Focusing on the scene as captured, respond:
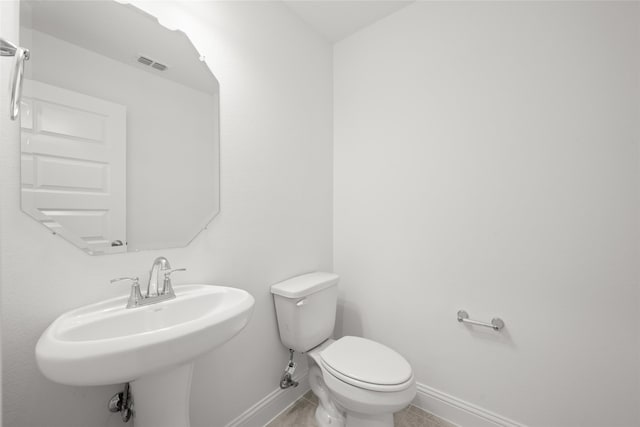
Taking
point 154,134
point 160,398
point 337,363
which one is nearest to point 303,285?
point 337,363

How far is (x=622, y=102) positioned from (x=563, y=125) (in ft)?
0.59

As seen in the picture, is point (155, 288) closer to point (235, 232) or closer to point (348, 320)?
point (235, 232)

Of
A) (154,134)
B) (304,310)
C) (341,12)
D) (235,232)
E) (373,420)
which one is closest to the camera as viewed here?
(154,134)

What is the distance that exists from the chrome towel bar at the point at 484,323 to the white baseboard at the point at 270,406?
100cm

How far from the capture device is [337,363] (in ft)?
3.93

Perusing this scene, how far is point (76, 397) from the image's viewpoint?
2.77 ft

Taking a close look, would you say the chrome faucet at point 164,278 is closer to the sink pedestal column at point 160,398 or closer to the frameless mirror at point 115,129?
the frameless mirror at point 115,129

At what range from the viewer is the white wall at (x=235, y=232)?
0.76 metres

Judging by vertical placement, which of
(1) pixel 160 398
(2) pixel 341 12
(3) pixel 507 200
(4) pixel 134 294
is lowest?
(1) pixel 160 398

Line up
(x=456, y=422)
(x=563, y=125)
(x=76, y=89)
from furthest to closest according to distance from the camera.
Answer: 1. (x=456, y=422)
2. (x=563, y=125)
3. (x=76, y=89)

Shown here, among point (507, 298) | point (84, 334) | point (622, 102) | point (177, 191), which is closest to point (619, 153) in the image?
point (622, 102)

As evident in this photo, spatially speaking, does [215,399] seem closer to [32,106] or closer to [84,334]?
[84,334]

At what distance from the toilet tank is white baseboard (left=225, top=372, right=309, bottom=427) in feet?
0.93

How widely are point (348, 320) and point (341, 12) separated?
6.58 ft
